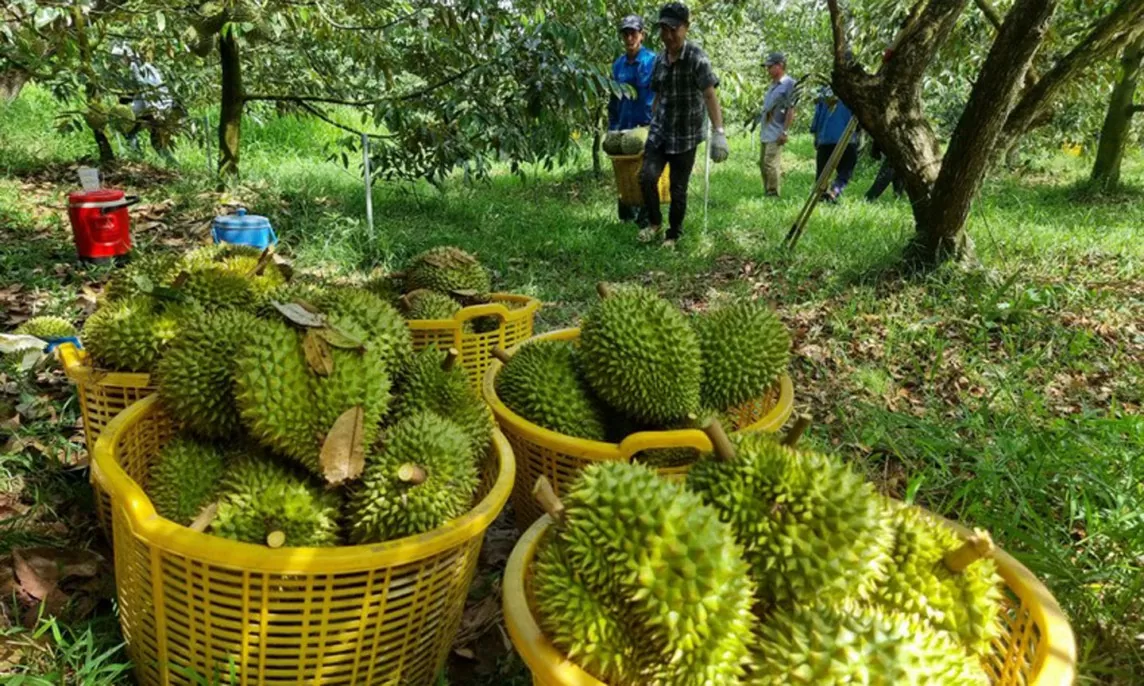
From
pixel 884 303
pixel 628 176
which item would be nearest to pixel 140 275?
pixel 884 303

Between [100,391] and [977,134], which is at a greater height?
[977,134]

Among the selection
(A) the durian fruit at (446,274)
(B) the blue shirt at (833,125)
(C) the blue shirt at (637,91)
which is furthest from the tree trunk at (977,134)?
(B) the blue shirt at (833,125)

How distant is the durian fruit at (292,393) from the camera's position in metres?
→ 1.42

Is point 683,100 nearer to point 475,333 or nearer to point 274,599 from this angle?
point 475,333

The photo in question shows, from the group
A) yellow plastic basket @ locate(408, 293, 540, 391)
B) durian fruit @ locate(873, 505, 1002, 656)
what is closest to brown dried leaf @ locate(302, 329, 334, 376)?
yellow plastic basket @ locate(408, 293, 540, 391)

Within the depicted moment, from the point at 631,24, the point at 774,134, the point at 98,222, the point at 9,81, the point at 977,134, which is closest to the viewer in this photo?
the point at 977,134

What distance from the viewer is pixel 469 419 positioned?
68.6 inches

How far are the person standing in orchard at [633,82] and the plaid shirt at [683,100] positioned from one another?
695 millimetres

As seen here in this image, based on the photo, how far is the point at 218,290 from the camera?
2.06m

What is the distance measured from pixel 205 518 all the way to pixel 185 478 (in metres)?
0.27

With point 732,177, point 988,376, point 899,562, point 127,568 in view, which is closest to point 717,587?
point 899,562

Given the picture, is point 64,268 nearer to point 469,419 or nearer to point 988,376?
point 469,419

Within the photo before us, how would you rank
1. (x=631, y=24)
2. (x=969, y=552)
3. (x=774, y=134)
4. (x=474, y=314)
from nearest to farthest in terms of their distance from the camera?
(x=969, y=552)
(x=474, y=314)
(x=631, y=24)
(x=774, y=134)

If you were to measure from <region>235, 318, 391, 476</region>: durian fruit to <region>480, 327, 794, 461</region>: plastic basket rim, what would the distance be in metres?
0.44
